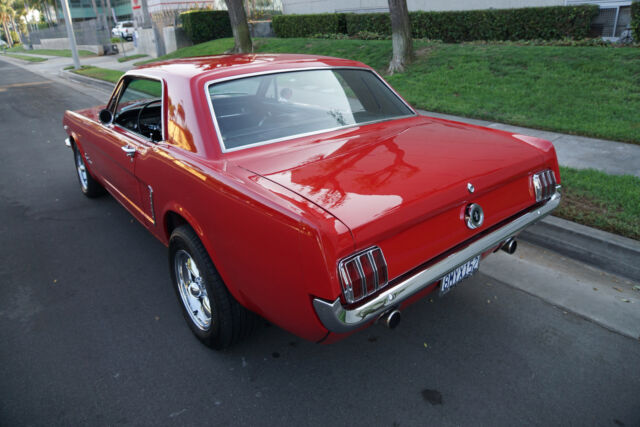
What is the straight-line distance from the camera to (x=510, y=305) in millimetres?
3229

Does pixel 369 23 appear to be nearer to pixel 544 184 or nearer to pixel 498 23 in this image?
pixel 498 23

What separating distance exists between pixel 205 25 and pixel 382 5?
9034mm

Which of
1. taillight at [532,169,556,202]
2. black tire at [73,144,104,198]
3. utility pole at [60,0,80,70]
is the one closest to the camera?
taillight at [532,169,556,202]

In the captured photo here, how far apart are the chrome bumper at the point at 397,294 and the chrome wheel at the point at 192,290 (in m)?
1.15

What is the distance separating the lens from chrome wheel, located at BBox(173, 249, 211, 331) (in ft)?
9.64

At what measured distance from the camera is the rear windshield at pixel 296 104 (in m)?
2.88

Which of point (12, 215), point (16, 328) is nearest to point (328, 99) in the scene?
point (16, 328)

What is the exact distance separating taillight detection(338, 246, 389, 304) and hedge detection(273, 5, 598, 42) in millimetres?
12332

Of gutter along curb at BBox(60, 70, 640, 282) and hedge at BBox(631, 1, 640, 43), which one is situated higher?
hedge at BBox(631, 1, 640, 43)

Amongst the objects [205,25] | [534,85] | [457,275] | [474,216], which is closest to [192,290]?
[457,275]

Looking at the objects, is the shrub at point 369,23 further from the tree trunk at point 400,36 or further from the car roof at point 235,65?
the car roof at point 235,65

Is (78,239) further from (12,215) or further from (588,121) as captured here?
(588,121)

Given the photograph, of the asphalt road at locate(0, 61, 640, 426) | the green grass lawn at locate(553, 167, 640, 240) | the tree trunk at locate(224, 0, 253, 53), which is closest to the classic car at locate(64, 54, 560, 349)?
the asphalt road at locate(0, 61, 640, 426)

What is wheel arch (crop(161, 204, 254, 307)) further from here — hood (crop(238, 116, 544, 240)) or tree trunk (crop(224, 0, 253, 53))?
tree trunk (crop(224, 0, 253, 53))
